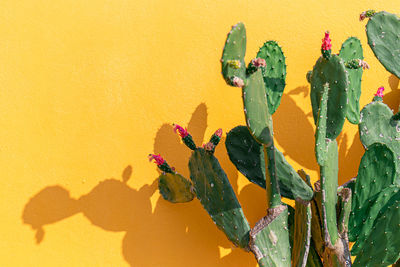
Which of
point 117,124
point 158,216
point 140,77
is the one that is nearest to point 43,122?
point 117,124

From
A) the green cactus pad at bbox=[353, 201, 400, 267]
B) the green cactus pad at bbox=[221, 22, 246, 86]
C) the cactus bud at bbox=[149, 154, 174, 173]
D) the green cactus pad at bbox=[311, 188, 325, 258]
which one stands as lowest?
the green cactus pad at bbox=[353, 201, 400, 267]

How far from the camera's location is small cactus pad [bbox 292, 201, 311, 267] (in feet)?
5.34

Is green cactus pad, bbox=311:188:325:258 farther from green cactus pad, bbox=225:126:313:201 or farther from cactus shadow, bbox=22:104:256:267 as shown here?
cactus shadow, bbox=22:104:256:267

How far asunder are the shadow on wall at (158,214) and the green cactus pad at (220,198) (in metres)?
0.26

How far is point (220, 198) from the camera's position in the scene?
1.72 metres

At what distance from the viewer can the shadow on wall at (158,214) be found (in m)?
1.85

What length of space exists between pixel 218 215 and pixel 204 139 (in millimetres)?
428

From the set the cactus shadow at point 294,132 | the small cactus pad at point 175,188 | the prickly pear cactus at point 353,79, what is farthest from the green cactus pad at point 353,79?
the small cactus pad at point 175,188

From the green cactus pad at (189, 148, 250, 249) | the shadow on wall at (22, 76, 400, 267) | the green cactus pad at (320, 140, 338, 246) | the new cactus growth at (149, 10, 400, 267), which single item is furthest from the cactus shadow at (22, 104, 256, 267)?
the green cactus pad at (320, 140, 338, 246)

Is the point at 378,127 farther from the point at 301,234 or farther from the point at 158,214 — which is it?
the point at 158,214

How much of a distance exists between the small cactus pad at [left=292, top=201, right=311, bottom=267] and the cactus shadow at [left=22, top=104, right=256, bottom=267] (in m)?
0.40

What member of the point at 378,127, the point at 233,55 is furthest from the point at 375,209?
the point at 233,55

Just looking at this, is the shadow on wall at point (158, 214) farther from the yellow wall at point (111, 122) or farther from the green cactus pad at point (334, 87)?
the green cactus pad at point (334, 87)

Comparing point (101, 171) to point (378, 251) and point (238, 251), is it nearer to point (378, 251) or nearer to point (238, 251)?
point (238, 251)
